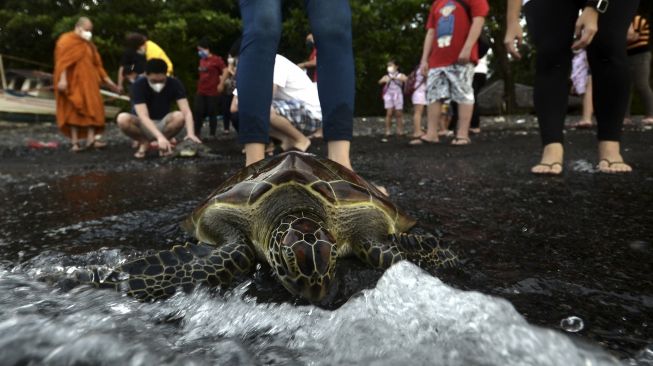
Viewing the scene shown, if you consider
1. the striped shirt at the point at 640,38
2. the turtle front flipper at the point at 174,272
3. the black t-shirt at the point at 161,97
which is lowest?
the turtle front flipper at the point at 174,272

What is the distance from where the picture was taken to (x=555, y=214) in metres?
1.90

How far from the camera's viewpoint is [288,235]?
1156mm

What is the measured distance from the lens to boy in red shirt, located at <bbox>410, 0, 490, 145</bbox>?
506 centimetres

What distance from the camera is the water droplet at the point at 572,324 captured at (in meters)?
0.95

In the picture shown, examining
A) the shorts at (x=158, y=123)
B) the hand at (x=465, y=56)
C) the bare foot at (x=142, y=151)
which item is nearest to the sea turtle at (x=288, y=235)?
the hand at (x=465, y=56)

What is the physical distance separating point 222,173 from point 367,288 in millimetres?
2683

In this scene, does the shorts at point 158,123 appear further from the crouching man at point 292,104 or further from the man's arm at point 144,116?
the crouching man at point 292,104

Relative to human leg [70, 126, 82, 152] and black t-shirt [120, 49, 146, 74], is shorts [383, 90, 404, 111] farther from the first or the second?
human leg [70, 126, 82, 152]

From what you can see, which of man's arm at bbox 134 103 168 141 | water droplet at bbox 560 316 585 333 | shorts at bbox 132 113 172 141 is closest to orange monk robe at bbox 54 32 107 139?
shorts at bbox 132 113 172 141

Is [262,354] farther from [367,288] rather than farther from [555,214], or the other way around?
[555,214]

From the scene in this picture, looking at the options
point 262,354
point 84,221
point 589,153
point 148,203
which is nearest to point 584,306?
point 262,354

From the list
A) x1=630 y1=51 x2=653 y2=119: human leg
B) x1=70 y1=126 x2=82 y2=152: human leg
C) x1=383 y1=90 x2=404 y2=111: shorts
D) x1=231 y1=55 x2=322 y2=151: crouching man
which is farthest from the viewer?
x1=383 y1=90 x2=404 y2=111: shorts

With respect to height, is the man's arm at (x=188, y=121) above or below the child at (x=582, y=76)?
below

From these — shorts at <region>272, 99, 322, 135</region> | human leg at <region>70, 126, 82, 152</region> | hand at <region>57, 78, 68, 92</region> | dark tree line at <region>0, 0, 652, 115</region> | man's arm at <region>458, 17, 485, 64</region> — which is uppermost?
dark tree line at <region>0, 0, 652, 115</region>
